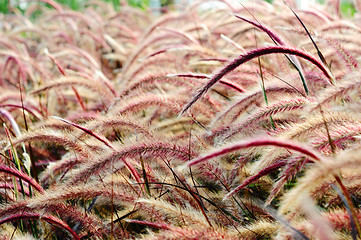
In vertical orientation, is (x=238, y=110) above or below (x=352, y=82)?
below

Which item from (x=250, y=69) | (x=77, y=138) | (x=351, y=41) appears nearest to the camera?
(x=77, y=138)

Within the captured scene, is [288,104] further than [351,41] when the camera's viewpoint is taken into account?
No

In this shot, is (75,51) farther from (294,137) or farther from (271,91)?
(294,137)

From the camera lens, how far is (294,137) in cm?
102

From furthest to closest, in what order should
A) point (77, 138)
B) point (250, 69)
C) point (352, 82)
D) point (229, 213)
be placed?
1. point (250, 69)
2. point (77, 138)
3. point (229, 213)
4. point (352, 82)

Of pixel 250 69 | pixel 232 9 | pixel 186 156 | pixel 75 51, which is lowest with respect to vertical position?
pixel 75 51

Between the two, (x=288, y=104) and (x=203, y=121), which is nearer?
(x=288, y=104)

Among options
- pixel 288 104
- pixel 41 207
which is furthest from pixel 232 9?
pixel 41 207

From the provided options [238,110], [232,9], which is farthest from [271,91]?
[232,9]

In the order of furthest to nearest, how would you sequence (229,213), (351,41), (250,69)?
(351,41) → (250,69) → (229,213)

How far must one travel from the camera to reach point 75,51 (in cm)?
282

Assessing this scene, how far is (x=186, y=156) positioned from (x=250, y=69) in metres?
0.68

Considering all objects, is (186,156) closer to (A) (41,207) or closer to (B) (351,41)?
(A) (41,207)

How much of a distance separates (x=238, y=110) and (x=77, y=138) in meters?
0.61
